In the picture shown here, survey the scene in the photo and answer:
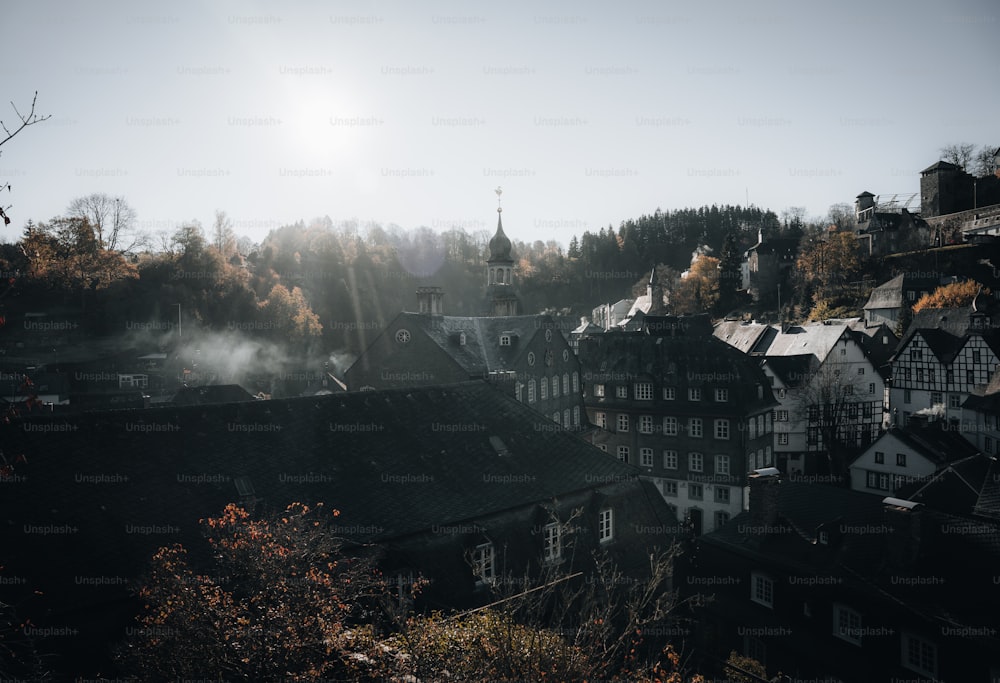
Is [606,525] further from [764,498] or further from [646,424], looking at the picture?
[646,424]

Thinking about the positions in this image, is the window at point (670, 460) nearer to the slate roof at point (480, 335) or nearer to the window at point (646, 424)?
the window at point (646, 424)

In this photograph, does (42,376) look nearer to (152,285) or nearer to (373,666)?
(152,285)

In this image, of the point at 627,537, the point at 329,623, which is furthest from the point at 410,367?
the point at 329,623

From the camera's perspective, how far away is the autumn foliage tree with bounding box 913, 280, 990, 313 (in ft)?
201

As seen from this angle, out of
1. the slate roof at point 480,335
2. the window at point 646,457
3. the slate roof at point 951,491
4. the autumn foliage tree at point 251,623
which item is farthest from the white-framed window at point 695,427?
the autumn foliage tree at point 251,623

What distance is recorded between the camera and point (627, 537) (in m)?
19.7

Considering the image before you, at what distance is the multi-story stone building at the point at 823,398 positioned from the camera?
47781mm

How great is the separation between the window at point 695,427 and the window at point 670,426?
36.4 inches

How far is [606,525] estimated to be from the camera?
1922 cm

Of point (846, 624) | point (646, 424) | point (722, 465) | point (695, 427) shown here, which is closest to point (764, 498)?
point (846, 624)

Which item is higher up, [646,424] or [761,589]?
[646,424]

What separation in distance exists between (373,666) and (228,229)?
76.5 m

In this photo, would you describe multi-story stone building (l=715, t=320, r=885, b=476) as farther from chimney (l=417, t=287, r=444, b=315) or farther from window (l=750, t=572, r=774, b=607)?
window (l=750, t=572, r=774, b=607)

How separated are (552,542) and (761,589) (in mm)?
9414
